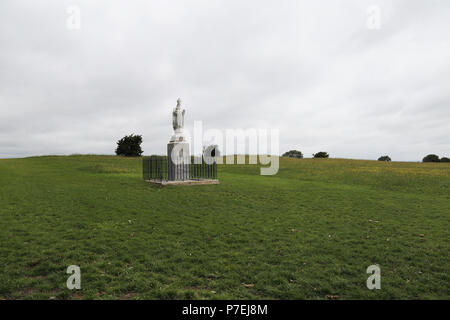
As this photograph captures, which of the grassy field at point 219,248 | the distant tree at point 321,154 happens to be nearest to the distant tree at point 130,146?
the distant tree at point 321,154

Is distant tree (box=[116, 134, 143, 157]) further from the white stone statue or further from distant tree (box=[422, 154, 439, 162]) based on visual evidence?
distant tree (box=[422, 154, 439, 162])

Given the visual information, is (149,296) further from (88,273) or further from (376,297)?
(376,297)

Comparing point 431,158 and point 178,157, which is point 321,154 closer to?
point 431,158

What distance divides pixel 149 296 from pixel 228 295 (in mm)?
1264

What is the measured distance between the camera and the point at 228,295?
179 inches

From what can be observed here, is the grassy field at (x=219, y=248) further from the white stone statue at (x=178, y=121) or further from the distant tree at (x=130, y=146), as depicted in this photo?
the distant tree at (x=130, y=146)

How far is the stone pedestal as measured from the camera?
64.3 feet

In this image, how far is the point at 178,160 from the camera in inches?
776

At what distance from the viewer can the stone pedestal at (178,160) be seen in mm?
19594

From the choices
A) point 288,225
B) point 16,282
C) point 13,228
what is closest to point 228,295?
point 16,282
